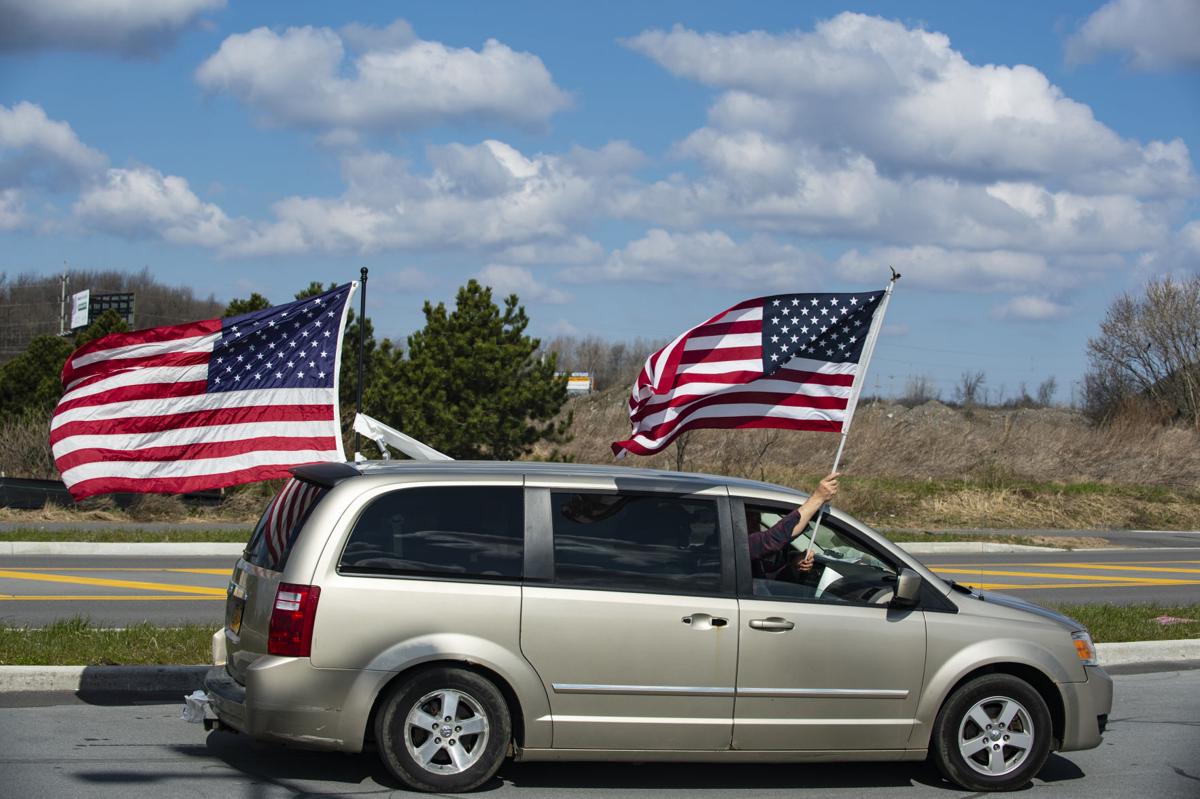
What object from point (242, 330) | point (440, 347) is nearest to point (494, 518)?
point (242, 330)

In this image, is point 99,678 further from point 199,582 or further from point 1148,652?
point 1148,652

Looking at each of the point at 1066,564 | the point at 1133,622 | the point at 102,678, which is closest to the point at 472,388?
the point at 1066,564

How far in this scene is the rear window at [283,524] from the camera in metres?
→ 6.57

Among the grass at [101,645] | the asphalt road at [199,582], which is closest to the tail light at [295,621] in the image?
the grass at [101,645]

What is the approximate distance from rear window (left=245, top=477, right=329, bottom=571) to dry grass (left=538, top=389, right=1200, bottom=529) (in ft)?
70.0

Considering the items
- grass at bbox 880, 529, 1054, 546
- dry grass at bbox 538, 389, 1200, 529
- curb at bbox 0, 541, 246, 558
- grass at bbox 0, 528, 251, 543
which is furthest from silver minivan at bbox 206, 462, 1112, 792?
dry grass at bbox 538, 389, 1200, 529

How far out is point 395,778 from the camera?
6.45 meters

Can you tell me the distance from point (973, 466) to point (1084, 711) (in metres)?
30.6

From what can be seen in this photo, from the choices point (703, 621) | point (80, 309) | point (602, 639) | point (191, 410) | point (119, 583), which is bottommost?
point (119, 583)

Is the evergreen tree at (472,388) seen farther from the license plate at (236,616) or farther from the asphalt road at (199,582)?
the license plate at (236,616)

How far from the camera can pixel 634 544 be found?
6684 mm

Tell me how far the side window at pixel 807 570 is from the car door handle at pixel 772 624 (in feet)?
0.50

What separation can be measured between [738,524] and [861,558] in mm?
866

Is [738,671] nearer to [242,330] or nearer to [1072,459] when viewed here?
[242,330]
